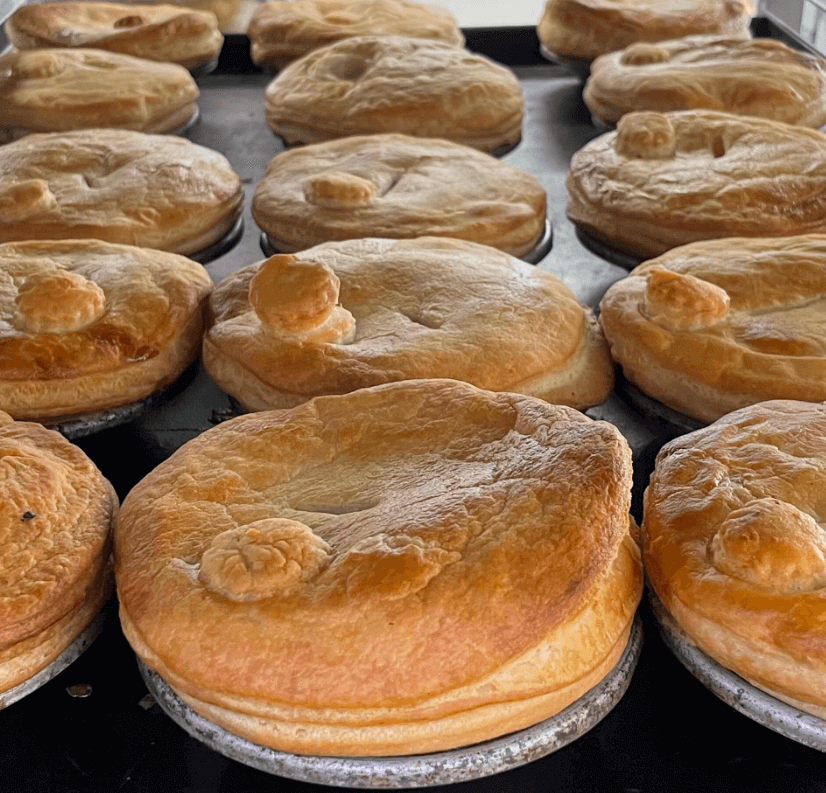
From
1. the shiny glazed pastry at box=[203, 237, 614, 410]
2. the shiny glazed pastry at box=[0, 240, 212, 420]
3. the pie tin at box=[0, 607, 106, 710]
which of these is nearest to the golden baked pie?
the shiny glazed pastry at box=[0, 240, 212, 420]

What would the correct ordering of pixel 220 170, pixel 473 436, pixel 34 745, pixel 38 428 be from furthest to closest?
pixel 220 170 < pixel 38 428 < pixel 473 436 < pixel 34 745

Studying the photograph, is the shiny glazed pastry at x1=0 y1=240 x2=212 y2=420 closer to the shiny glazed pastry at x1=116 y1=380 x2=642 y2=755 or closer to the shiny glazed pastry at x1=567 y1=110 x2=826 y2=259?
the shiny glazed pastry at x1=116 y1=380 x2=642 y2=755

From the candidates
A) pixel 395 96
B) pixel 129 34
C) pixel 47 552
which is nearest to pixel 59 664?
pixel 47 552

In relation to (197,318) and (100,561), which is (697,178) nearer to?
(197,318)

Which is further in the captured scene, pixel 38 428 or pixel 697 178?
pixel 697 178

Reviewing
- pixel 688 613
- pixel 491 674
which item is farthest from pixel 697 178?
pixel 491 674

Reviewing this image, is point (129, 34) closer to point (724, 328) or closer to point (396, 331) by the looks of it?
point (396, 331)

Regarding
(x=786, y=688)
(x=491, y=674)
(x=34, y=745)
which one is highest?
(x=491, y=674)

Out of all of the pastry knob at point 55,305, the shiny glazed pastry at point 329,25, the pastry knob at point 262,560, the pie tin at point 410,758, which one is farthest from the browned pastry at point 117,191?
the pie tin at point 410,758
